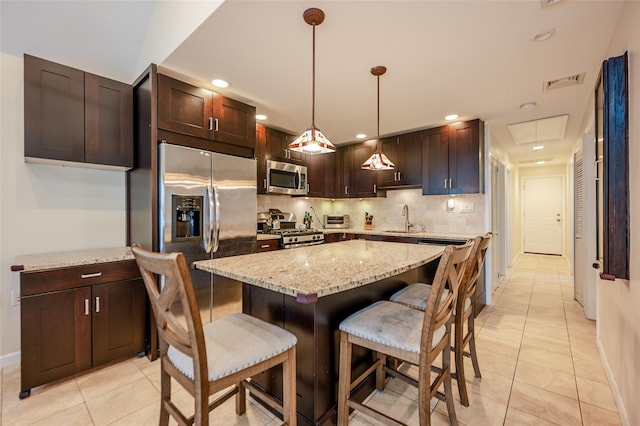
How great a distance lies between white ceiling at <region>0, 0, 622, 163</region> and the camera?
1.72 m

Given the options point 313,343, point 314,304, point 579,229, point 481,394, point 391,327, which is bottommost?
point 481,394

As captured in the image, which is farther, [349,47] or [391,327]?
[349,47]

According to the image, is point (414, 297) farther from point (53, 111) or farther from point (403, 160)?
point (53, 111)

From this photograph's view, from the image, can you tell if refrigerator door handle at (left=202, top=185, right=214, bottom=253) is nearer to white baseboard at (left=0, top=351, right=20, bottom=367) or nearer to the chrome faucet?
white baseboard at (left=0, top=351, right=20, bottom=367)

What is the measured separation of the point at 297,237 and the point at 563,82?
3.19 m

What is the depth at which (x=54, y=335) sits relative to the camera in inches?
79.8

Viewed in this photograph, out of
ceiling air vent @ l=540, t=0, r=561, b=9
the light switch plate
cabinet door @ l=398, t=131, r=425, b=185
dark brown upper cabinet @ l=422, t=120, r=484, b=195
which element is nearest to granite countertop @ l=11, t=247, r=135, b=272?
ceiling air vent @ l=540, t=0, r=561, b=9

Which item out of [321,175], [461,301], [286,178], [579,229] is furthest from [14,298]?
[579,229]

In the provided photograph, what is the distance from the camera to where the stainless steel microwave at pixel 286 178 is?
384 cm

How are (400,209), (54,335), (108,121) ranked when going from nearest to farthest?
(54,335) → (108,121) → (400,209)

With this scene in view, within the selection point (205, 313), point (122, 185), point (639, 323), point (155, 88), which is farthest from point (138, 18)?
point (639, 323)

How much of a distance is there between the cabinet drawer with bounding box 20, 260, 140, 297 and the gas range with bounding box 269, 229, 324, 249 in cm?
163

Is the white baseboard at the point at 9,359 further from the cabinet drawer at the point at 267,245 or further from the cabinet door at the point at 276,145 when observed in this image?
the cabinet door at the point at 276,145

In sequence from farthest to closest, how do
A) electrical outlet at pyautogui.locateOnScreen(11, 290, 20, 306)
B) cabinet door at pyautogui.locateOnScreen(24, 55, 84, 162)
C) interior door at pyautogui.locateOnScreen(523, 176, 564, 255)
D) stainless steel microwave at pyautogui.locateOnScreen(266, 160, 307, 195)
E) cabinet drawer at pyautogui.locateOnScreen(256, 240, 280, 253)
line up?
interior door at pyautogui.locateOnScreen(523, 176, 564, 255), stainless steel microwave at pyautogui.locateOnScreen(266, 160, 307, 195), cabinet drawer at pyautogui.locateOnScreen(256, 240, 280, 253), electrical outlet at pyautogui.locateOnScreen(11, 290, 20, 306), cabinet door at pyautogui.locateOnScreen(24, 55, 84, 162)
